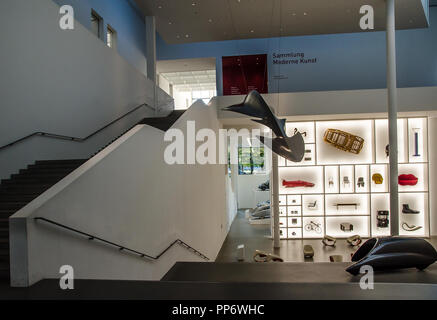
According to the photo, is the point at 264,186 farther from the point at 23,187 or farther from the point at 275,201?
the point at 23,187

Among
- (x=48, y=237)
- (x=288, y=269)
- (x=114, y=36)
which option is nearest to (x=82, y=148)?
(x=48, y=237)

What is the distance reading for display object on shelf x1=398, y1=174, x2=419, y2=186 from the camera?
1212 centimetres

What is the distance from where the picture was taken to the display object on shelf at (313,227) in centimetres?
1272

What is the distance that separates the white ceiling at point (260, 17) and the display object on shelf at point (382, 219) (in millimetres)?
7139

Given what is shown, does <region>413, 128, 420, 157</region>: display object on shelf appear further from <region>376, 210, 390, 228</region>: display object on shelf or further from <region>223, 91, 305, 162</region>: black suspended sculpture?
<region>223, 91, 305, 162</region>: black suspended sculpture

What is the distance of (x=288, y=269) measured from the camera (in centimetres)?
490

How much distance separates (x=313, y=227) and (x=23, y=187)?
35.6 ft

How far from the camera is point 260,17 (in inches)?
432

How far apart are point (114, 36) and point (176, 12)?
298 centimetres

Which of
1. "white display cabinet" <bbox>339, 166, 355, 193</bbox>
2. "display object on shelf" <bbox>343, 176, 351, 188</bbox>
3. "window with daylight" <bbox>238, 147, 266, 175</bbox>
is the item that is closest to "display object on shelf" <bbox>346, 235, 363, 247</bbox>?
"white display cabinet" <bbox>339, 166, 355, 193</bbox>

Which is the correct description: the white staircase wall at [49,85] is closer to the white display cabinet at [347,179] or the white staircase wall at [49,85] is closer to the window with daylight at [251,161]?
the white display cabinet at [347,179]

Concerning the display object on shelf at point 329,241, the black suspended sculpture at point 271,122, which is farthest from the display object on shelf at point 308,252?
the black suspended sculpture at point 271,122

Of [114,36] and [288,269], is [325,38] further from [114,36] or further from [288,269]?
[288,269]

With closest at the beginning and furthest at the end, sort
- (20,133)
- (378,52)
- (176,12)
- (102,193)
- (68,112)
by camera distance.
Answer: (102,193) → (20,133) → (68,112) → (176,12) → (378,52)
